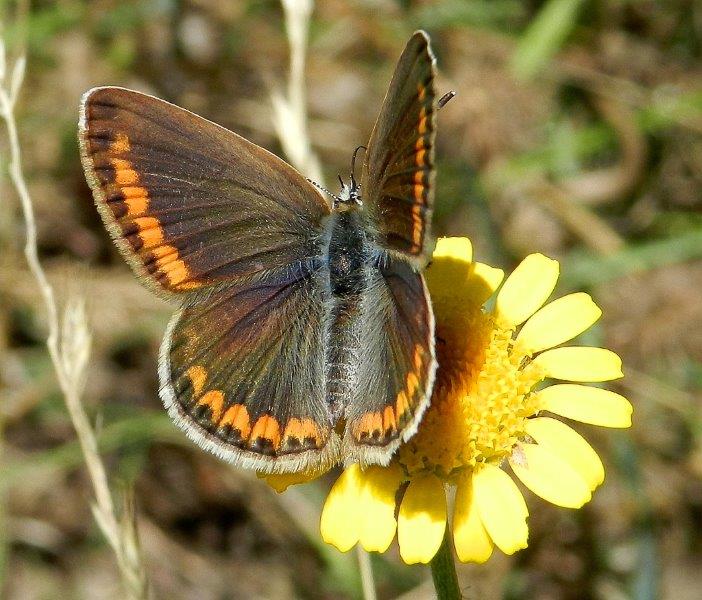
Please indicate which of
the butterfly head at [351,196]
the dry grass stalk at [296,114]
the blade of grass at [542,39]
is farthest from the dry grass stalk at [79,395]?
the blade of grass at [542,39]

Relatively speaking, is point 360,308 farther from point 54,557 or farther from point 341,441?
point 54,557

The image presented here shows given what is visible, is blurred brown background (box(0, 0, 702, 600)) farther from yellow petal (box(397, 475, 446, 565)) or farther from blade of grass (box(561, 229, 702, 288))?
yellow petal (box(397, 475, 446, 565))

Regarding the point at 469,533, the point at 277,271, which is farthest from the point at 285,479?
the point at 277,271

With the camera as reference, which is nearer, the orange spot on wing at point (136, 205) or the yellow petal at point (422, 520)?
the yellow petal at point (422, 520)

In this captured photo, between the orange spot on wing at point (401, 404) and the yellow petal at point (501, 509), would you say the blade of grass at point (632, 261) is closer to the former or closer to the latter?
the yellow petal at point (501, 509)

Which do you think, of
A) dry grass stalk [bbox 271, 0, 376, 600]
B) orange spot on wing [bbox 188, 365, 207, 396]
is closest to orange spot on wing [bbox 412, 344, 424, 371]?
orange spot on wing [bbox 188, 365, 207, 396]

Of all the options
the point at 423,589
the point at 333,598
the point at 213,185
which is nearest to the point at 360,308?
the point at 213,185

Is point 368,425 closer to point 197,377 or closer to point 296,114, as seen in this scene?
point 197,377
